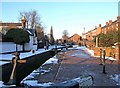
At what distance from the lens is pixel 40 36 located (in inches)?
3376

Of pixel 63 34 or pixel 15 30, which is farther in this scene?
pixel 63 34

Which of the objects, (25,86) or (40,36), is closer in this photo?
(25,86)

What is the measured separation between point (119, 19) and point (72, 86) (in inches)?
2913

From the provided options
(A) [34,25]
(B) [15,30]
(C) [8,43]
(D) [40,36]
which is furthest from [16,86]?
(D) [40,36]

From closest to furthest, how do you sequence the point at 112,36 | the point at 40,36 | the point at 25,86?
the point at 25,86 → the point at 112,36 → the point at 40,36

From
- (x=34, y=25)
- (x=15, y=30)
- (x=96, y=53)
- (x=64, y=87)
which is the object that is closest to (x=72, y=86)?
(x=64, y=87)

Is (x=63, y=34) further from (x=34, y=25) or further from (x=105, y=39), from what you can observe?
(x=105, y=39)

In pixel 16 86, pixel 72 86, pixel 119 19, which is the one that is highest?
pixel 119 19

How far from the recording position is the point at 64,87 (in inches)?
230

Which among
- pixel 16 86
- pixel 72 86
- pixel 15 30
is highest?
pixel 15 30

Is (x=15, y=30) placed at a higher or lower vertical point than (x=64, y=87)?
higher

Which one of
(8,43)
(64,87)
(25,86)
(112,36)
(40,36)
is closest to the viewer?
(64,87)

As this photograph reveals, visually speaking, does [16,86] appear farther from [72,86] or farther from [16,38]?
[16,38]

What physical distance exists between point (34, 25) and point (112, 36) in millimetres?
46486
